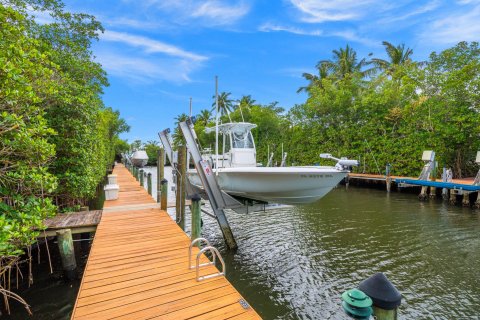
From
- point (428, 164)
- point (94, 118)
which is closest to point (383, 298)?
point (94, 118)

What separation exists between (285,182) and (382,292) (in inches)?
191

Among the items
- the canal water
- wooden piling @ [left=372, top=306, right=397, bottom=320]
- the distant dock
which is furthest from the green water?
wooden piling @ [left=372, top=306, right=397, bottom=320]

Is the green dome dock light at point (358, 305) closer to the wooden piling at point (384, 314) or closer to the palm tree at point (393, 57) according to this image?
the wooden piling at point (384, 314)

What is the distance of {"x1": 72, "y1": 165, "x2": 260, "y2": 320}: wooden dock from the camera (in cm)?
267

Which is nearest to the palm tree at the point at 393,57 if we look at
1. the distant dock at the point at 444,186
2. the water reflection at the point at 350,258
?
the distant dock at the point at 444,186

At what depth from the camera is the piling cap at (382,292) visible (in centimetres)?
173

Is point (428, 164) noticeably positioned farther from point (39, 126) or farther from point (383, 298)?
point (39, 126)

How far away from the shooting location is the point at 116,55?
15.2m

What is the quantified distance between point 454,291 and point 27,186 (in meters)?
8.36

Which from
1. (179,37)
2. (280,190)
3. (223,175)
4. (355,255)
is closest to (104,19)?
(179,37)

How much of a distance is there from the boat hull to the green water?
1584mm

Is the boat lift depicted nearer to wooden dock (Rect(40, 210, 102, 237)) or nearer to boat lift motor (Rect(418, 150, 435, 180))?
wooden dock (Rect(40, 210, 102, 237))

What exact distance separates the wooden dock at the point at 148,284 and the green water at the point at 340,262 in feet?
5.18

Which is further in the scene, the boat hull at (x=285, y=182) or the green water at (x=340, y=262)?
the boat hull at (x=285, y=182)
